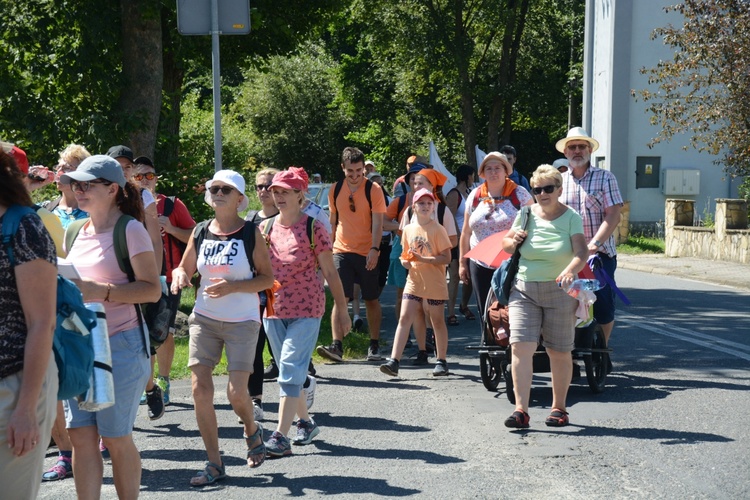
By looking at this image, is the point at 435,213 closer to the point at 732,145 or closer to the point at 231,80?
the point at 732,145

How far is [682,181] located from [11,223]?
Result: 29.5 metres

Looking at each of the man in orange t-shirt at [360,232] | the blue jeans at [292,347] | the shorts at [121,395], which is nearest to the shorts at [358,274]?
the man in orange t-shirt at [360,232]

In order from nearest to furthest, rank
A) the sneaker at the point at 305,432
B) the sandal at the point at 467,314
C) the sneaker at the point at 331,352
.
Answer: the sneaker at the point at 305,432 < the sneaker at the point at 331,352 < the sandal at the point at 467,314

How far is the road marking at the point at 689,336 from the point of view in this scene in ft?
34.6

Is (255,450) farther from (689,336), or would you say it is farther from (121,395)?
(689,336)

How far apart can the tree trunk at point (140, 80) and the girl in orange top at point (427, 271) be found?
578 centimetres

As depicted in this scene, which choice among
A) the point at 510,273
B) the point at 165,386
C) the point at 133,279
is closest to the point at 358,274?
the point at 165,386

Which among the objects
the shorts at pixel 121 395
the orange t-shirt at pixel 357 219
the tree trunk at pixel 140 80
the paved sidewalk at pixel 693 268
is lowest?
the paved sidewalk at pixel 693 268

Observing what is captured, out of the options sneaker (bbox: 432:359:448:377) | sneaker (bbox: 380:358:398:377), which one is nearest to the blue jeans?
sneaker (bbox: 380:358:398:377)

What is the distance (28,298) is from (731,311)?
39.1 ft

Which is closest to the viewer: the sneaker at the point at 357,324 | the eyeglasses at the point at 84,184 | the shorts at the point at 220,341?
the eyeglasses at the point at 84,184

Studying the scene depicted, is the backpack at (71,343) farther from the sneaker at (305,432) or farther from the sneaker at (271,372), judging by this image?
the sneaker at (271,372)

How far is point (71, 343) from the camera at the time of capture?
13.0 ft

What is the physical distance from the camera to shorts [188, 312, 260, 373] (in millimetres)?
6168
